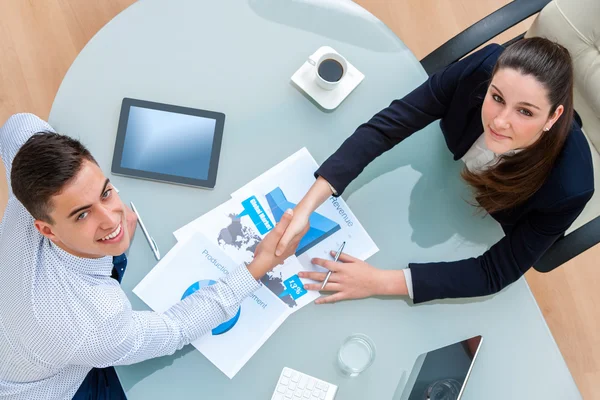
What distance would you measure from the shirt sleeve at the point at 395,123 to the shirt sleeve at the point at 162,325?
31cm

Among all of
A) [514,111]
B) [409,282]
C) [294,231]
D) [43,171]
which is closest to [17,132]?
[43,171]

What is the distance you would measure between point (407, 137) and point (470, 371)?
1.82ft

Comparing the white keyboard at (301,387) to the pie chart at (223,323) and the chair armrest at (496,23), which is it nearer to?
the pie chart at (223,323)

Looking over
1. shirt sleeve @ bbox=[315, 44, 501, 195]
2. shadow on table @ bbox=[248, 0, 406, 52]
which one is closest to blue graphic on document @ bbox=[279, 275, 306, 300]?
shirt sleeve @ bbox=[315, 44, 501, 195]

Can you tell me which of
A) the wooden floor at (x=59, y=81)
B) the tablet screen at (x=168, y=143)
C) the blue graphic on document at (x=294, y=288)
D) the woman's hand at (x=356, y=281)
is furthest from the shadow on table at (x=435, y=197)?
the wooden floor at (x=59, y=81)

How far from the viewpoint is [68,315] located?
1096 millimetres

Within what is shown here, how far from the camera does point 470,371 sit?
1162mm

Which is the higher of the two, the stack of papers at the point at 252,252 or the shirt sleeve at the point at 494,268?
the shirt sleeve at the point at 494,268

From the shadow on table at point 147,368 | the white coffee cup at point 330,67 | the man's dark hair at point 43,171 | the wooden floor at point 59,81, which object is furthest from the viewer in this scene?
the wooden floor at point 59,81

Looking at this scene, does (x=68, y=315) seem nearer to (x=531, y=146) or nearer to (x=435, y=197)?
(x=435, y=197)

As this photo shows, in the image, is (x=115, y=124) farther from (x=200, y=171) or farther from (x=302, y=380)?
(x=302, y=380)

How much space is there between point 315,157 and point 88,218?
527 mm

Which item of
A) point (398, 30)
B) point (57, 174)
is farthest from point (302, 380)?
point (398, 30)

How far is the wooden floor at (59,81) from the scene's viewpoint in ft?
6.82
